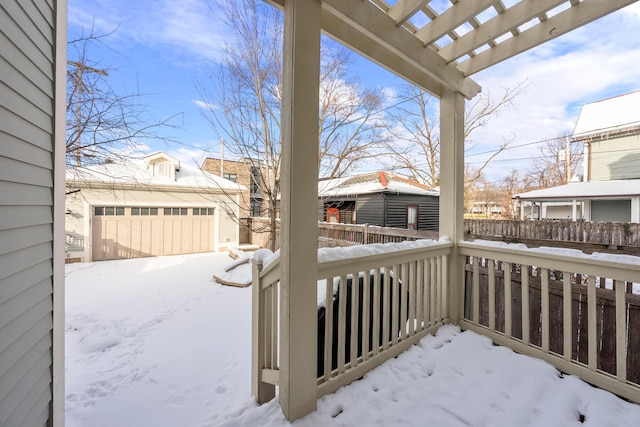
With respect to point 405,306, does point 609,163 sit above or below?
above

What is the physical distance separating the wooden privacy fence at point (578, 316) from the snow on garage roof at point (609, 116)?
8047 millimetres

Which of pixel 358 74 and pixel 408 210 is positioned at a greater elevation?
pixel 358 74

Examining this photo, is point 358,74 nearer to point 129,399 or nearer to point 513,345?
point 513,345

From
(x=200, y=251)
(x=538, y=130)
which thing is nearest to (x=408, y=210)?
(x=538, y=130)

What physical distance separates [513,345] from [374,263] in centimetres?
142

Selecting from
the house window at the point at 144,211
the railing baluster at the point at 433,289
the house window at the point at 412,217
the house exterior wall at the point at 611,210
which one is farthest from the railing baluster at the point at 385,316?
the house exterior wall at the point at 611,210

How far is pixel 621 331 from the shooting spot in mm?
1713

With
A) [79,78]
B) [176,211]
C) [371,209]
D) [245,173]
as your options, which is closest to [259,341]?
[79,78]

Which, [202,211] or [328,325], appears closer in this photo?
[328,325]

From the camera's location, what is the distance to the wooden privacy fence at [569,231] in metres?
4.21

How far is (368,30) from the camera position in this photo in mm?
1739

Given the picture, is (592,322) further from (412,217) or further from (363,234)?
(412,217)

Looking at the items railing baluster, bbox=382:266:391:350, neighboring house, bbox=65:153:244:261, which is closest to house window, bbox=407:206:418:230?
neighboring house, bbox=65:153:244:261

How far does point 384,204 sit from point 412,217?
1.65 meters
